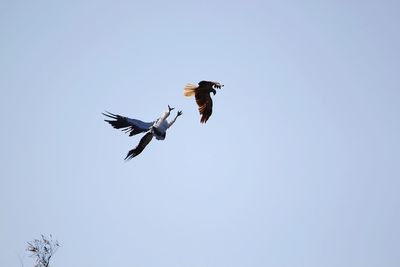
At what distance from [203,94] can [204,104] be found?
34 centimetres

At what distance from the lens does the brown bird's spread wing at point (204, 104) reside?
12859 mm

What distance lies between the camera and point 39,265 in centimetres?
2438

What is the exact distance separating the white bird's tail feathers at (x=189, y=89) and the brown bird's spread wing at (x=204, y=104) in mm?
143

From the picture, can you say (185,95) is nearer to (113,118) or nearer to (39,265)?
(113,118)

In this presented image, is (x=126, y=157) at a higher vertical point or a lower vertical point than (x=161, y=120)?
lower

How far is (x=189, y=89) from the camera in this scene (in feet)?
41.8

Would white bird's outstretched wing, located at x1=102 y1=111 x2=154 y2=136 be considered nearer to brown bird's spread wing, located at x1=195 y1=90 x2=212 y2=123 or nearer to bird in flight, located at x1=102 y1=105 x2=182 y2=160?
bird in flight, located at x1=102 y1=105 x2=182 y2=160

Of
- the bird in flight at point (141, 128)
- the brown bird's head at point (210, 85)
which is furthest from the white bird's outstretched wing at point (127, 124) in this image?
the brown bird's head at point (210, 85)

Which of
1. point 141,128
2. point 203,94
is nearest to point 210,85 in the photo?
point 203,94

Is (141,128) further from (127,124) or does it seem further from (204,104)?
(204,104)

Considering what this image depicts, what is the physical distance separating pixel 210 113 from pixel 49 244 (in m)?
15.6

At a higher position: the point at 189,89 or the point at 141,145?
the point at 189,89

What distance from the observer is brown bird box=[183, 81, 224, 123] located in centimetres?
1247

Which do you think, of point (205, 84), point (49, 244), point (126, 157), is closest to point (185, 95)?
point (205, 84)
